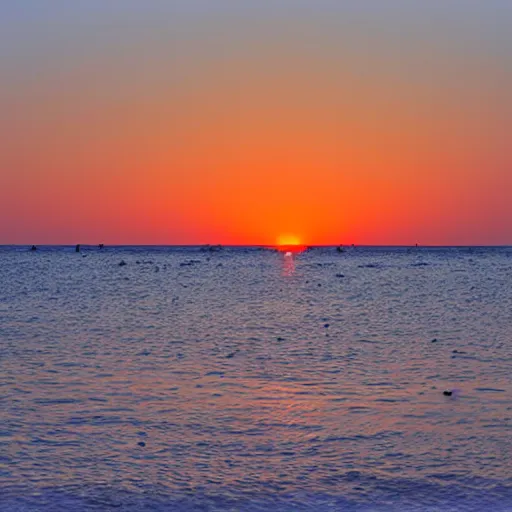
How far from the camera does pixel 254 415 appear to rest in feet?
40.8

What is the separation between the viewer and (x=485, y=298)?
37.8 metres

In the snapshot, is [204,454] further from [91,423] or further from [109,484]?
[91,423]

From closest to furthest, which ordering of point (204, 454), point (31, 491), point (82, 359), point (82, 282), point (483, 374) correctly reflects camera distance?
point (31, 491) < point (204, 454) < point (483, 374) < point (82, 359) < point (82, 282)

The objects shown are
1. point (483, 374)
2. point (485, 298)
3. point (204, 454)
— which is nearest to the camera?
point (204, 454)

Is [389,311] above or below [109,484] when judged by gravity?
above

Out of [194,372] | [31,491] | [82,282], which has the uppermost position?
[82,282]

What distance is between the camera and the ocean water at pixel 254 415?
8922mm

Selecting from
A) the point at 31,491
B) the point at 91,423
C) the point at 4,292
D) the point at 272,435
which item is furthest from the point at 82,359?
the point at 4,292

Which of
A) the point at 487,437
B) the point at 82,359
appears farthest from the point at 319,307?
the point at 487,437

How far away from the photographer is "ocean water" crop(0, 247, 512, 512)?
8922 millimetres

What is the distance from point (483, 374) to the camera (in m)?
16.3

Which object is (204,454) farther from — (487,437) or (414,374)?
(414,374)

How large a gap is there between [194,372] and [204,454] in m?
6.27

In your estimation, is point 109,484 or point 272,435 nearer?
point 109,484
